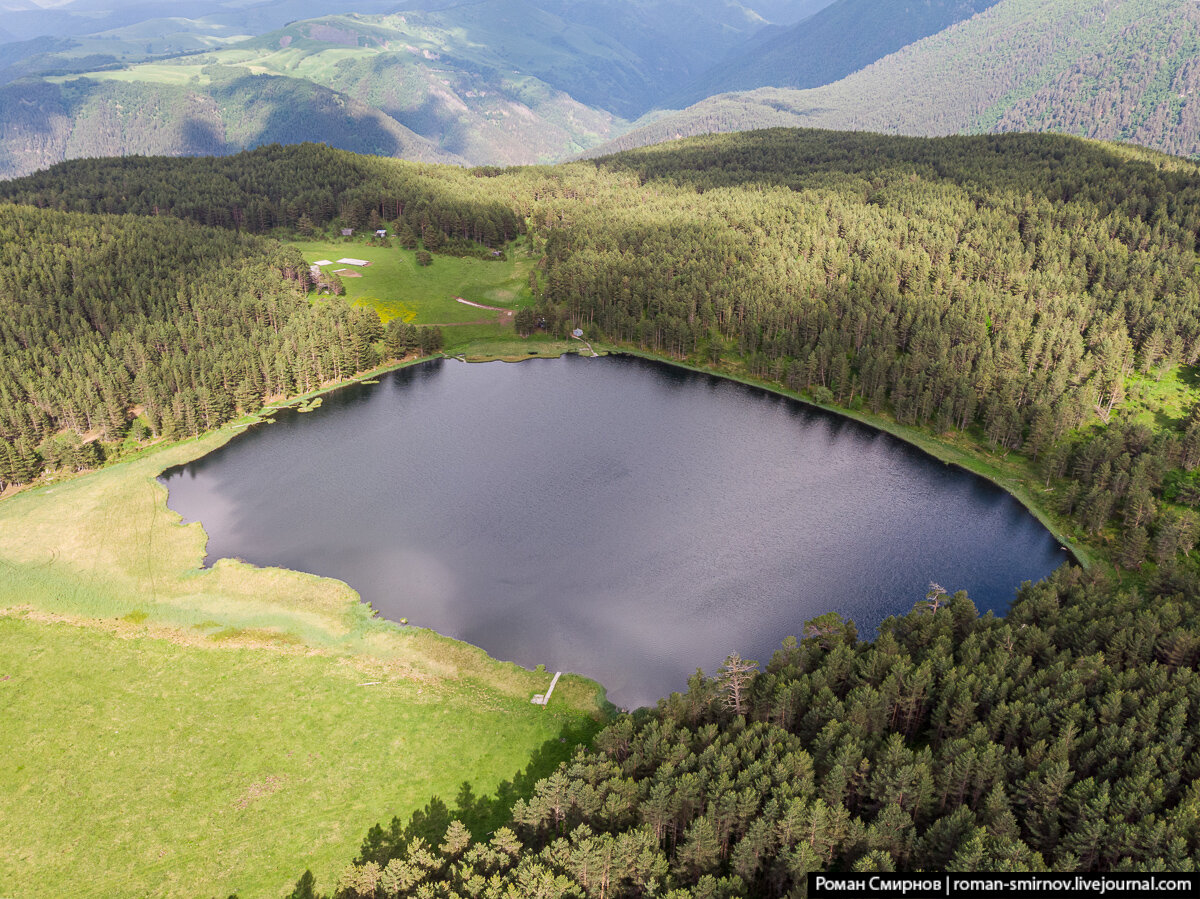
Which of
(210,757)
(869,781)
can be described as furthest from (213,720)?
(869,781)

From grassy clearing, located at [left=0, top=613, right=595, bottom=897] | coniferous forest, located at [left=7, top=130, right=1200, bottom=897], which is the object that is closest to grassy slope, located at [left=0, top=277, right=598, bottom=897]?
grassy clearing, located at [left=0, top=613, right=595, bottom=897]

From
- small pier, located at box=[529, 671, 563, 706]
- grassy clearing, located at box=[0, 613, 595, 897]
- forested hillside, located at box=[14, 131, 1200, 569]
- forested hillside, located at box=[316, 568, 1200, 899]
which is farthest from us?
forested hillside, located at box=[14, 131, 1200, 569]

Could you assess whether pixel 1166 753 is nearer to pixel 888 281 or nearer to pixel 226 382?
pixel 888 281

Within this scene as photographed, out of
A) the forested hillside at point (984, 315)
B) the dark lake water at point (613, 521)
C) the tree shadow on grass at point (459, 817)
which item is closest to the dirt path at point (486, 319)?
the forested hillside at point (984, 315)

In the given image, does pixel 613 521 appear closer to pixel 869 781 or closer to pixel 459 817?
pixel 459 817

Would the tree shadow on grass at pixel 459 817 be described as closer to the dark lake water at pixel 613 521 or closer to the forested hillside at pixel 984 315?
the dark lake water at pixel 613 521

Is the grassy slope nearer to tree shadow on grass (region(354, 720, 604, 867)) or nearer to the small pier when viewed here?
the small pier
